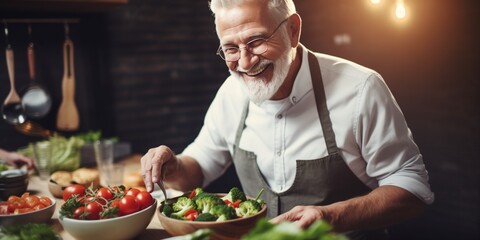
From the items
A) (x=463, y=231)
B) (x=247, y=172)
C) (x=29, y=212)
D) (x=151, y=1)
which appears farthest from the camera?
(x=151, y=1)

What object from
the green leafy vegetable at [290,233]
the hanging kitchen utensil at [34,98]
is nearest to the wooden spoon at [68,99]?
the hanging kitchen utensil at [34,98]

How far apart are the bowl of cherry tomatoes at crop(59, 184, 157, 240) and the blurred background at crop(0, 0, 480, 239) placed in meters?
2.21

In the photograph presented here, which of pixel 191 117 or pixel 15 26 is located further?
pixel 191 117

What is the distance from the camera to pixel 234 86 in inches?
104

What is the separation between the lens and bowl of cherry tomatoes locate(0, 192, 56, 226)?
→ 6.07 ft

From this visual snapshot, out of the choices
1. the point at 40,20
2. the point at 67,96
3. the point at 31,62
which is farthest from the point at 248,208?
the point at 40,20

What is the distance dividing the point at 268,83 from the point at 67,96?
229 cm

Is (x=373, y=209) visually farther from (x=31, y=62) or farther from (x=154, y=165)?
(x=31, y=62)

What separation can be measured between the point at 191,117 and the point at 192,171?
7.56 feet

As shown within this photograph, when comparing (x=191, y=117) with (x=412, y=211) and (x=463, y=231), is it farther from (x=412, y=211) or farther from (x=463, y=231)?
(x=412, y=211)

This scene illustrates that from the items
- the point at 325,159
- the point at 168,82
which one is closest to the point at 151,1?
the point at 168,82

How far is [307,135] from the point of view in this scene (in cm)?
237

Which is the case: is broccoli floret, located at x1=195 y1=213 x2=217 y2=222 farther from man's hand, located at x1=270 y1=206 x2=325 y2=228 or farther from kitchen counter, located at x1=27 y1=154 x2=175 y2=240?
kitchen counter, located at x1=27 y1=154 x2=175 y2=240

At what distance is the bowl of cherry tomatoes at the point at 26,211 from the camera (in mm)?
1851
